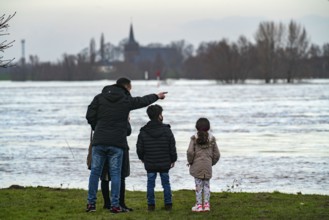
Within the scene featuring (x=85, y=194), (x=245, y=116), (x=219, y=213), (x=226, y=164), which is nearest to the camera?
(x=219, y=213)

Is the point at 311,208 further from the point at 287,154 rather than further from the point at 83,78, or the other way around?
the point at 83,78

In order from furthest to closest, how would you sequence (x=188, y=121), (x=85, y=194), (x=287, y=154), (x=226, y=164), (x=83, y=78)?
(x=83, y=78)
(x=188, y=121)
(x=287, y=154)
(x=226, y=164)
(x=85, y=194)

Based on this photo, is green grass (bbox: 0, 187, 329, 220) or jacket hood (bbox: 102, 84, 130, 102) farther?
jacket hood (bbox: 102, 84, 130, 102)

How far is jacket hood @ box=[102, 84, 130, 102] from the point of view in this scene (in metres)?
10.2

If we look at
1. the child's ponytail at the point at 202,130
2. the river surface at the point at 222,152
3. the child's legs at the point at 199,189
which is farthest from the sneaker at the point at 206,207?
the river surface at the point at 222,152

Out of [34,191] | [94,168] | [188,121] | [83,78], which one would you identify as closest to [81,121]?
[188,121]

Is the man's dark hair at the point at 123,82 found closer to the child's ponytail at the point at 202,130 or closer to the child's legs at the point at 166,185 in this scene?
the child's ponytail at the point at 202,130

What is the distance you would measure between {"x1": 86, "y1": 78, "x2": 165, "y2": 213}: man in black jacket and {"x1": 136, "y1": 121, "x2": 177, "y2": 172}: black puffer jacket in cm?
32

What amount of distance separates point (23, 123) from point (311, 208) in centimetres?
2646

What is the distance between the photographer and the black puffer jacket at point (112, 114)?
33.3 feet

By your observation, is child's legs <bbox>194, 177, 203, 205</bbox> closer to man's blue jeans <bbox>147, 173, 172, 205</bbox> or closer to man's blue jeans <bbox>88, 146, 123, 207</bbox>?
man's blue jeans <bbox>147, 173, 172, 205</bbox>

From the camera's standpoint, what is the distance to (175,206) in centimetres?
1107

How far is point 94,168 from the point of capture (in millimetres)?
10391

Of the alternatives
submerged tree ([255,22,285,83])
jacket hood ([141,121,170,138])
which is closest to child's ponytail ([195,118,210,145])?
jacket hood ([141,121,170,138])
